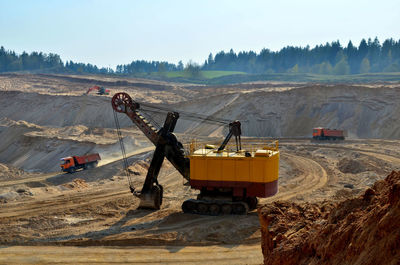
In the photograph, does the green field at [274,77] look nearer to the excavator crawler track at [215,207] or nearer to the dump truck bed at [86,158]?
the dump truck bed at [86,158]

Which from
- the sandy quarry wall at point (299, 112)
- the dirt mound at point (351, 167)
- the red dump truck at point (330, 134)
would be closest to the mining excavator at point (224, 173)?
the dirt mound at point (351, 167)

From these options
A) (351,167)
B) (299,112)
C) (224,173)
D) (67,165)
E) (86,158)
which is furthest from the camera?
(299,112)

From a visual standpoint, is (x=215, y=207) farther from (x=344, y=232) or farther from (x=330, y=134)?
(x=330, y=134)

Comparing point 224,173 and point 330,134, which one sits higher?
point 224,173

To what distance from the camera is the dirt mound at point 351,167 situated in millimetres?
28562

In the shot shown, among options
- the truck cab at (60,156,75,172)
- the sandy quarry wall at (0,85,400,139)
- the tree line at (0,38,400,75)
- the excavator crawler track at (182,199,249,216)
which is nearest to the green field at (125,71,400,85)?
the tree line at (0,38,400,75)

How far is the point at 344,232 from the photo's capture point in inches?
283

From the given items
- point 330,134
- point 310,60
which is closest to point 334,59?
point 310,60

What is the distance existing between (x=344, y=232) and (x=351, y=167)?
2329cm

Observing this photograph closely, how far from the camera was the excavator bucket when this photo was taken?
19.7 m

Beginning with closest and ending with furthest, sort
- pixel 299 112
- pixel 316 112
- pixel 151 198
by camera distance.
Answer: pixel 151 198, pixel 316 112, pixel 299 112

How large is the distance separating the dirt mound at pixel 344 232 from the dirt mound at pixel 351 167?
19266 millimetres

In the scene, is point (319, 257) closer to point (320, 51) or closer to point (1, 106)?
point (1, 106)

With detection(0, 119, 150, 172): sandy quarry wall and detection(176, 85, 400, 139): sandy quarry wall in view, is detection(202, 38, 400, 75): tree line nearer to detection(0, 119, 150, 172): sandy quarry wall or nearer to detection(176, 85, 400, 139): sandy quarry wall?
detection(176, 85, 400, 139): sandy quarry wall
